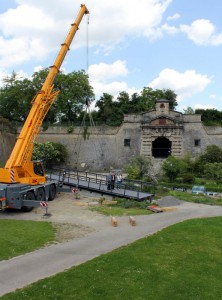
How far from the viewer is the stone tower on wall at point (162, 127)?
139ft

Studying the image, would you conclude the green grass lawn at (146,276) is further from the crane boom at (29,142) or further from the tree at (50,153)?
the tree at (50,153)

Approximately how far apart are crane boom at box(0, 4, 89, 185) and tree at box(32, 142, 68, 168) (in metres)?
19.1

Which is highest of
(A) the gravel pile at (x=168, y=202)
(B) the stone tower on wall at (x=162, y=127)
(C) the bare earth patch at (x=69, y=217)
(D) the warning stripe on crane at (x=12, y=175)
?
(B) the stone tower on wall at (x=162, y=127)

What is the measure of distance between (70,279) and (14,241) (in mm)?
4378

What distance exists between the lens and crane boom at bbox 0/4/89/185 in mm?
19250

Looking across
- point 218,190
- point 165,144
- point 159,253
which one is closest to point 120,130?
point 165,144

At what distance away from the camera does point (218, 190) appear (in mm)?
28984

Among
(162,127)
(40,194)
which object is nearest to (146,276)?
(40,194)

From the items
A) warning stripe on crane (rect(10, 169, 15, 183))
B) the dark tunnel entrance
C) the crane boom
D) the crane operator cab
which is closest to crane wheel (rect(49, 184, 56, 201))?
the crane boom

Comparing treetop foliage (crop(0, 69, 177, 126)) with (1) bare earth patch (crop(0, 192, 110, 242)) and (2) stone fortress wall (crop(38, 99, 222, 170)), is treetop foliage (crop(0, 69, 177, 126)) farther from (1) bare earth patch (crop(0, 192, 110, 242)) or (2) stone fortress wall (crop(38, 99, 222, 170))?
(1) bare earth patch (crop(0, 192, 110, 242))

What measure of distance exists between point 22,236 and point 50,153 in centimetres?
2901

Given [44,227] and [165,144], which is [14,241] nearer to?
[44,227]

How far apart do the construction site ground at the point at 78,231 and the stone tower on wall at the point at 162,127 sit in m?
20.3

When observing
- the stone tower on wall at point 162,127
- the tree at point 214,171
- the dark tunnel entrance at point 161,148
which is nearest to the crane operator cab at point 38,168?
the tree at point 214,171
